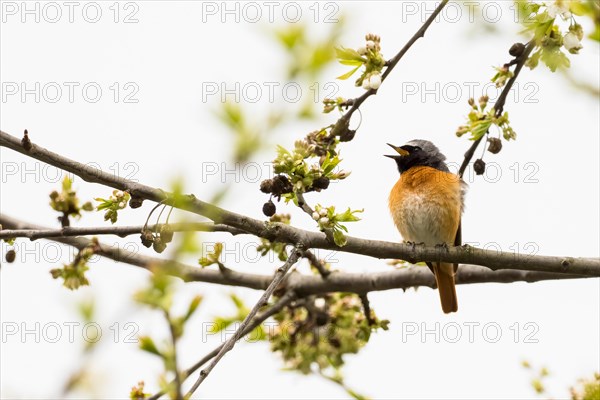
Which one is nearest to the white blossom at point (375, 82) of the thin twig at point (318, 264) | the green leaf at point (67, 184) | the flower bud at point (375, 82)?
the flower bud at point (375, 82)

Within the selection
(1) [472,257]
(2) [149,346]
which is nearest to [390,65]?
(1) [472,257]

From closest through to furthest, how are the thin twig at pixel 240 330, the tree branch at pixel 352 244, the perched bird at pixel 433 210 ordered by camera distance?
the thin twig at pixel 240 330
the tree branch at pixel 352 244
the perched bird at pixel 433 210

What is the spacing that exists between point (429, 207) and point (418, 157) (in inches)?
36.0

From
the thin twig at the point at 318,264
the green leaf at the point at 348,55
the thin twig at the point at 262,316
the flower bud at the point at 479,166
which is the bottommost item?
the thin twig at the point at 262,316

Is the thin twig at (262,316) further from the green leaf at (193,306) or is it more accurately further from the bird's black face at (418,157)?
the green leaf at (193,306)

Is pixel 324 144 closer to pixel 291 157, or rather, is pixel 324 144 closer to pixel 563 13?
pixel 291 157

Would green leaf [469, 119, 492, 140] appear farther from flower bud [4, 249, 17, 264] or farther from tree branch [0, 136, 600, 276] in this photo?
flower bud [4, 249, 17, 264]

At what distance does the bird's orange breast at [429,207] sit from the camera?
690 centimetres

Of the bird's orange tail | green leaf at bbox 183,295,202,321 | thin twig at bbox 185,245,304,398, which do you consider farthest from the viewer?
the bird's orange tail

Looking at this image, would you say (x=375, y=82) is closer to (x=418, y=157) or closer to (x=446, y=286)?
(x=446, y=286)

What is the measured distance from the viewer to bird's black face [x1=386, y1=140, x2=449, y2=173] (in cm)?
760

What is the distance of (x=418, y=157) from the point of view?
7.65 meters

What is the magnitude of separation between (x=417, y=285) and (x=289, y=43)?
15.0 ft

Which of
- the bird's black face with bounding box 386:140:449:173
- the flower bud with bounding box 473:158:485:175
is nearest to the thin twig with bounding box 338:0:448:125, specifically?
the flower bud with bounding box 473:158:485:175
